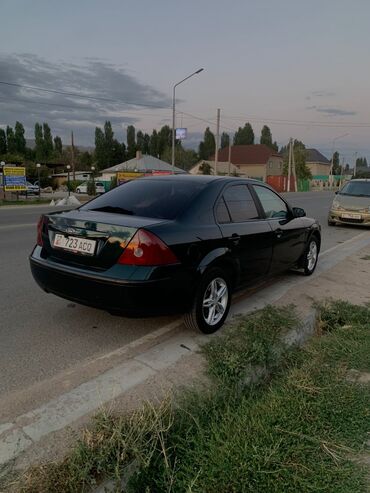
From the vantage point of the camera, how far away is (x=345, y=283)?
6.16 m

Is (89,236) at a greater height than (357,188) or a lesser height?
lesser

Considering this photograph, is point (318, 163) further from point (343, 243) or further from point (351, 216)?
point (343, 243)

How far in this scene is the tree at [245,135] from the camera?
101062mm

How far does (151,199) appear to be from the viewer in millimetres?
4012

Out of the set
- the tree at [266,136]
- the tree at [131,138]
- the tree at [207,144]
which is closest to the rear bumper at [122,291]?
the tree at [131,138]

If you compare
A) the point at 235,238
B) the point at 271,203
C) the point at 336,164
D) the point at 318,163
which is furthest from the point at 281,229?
the point at 336,164

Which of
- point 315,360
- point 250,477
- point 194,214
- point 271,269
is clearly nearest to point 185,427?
point 250,477

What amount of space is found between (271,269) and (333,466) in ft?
10.0

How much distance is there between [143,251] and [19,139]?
81049 millimetres

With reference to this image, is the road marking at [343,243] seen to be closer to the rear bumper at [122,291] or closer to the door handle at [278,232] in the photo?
the door handle at [278,232]

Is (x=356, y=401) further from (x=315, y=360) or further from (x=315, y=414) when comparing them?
(x=315, y=360)

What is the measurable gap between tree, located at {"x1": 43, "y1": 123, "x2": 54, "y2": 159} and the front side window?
8356 centimetres

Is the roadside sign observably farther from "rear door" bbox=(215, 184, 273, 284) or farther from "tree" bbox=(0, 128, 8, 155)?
"tree" bbox=(0, 128, 8, 155)

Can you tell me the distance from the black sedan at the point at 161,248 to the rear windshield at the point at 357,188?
Answer: 9965mm
